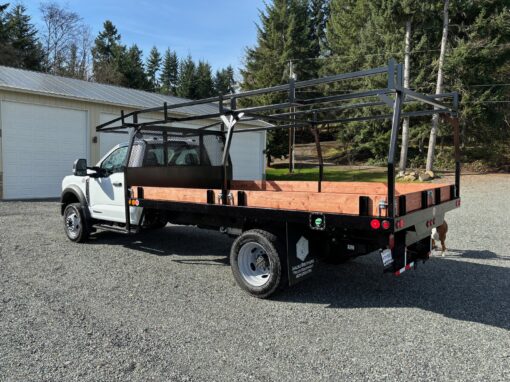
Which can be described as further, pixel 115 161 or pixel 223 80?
pixel 223 80

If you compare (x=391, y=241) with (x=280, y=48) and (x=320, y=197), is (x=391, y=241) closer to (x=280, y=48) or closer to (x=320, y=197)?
(x=320, y=197)

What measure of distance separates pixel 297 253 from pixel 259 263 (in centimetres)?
54

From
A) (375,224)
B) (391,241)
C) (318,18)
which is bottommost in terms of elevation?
(391,241)

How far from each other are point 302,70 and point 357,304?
36515 millimetres

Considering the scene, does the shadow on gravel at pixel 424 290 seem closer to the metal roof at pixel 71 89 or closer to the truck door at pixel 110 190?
the truck door at pixel 110 190

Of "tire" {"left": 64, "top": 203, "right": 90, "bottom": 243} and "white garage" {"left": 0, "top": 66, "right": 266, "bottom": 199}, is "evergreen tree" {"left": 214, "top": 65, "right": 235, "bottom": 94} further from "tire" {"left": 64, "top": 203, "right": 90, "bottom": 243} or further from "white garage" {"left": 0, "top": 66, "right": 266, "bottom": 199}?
"tire" {"left": 64, "top": 203, "right": 90, "bottom": 243}

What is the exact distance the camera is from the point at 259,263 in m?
5.04

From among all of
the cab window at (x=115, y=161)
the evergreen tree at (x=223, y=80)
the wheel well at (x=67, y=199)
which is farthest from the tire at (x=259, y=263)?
the evergreen tree at (x=223, y=80)

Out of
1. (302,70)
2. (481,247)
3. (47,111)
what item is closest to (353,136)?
(302,70)

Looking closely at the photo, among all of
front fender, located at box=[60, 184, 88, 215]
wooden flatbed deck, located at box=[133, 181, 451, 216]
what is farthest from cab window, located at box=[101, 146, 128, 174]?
wooden flatbed deck, located at box=[133, 181, 451, 216]

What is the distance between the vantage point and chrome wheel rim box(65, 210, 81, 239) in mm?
7840

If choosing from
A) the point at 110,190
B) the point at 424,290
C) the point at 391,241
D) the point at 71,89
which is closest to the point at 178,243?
the point at 110,190

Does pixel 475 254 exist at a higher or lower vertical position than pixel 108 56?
lower

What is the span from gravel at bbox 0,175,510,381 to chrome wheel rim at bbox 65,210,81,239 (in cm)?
59
